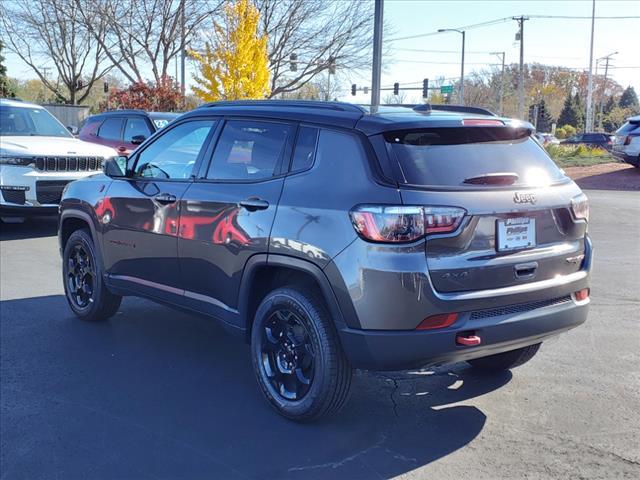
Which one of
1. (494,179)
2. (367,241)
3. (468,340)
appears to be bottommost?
(468,340)

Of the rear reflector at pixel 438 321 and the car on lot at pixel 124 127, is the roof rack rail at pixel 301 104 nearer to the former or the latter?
the rear reflector at pixel 438 321

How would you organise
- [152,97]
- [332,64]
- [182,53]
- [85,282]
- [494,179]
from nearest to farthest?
[494,179] → [85,282] → [152,97] → [182,53] → [332,64]

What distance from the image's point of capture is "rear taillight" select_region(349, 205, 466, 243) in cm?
346

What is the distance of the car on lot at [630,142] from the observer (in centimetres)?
2036

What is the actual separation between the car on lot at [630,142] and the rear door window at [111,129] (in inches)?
584

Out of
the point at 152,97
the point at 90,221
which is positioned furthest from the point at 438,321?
the point at 152,97

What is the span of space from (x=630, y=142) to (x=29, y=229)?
1702 centimetres

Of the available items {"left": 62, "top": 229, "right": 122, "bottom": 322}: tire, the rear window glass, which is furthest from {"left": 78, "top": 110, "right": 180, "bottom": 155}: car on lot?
the rear window glass

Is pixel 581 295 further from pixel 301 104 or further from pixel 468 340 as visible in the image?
pixel 301 104

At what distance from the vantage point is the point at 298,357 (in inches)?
161

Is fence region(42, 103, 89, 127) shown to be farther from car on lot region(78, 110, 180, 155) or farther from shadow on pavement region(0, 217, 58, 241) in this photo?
shadow on pavement region(0, 217, 58, 241)

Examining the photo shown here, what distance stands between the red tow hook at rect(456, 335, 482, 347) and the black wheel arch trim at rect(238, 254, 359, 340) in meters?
0.54

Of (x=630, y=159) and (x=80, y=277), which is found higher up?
(x=630, y=159)

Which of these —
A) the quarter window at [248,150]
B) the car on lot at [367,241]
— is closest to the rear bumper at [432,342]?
the car on lot at [367,241]
